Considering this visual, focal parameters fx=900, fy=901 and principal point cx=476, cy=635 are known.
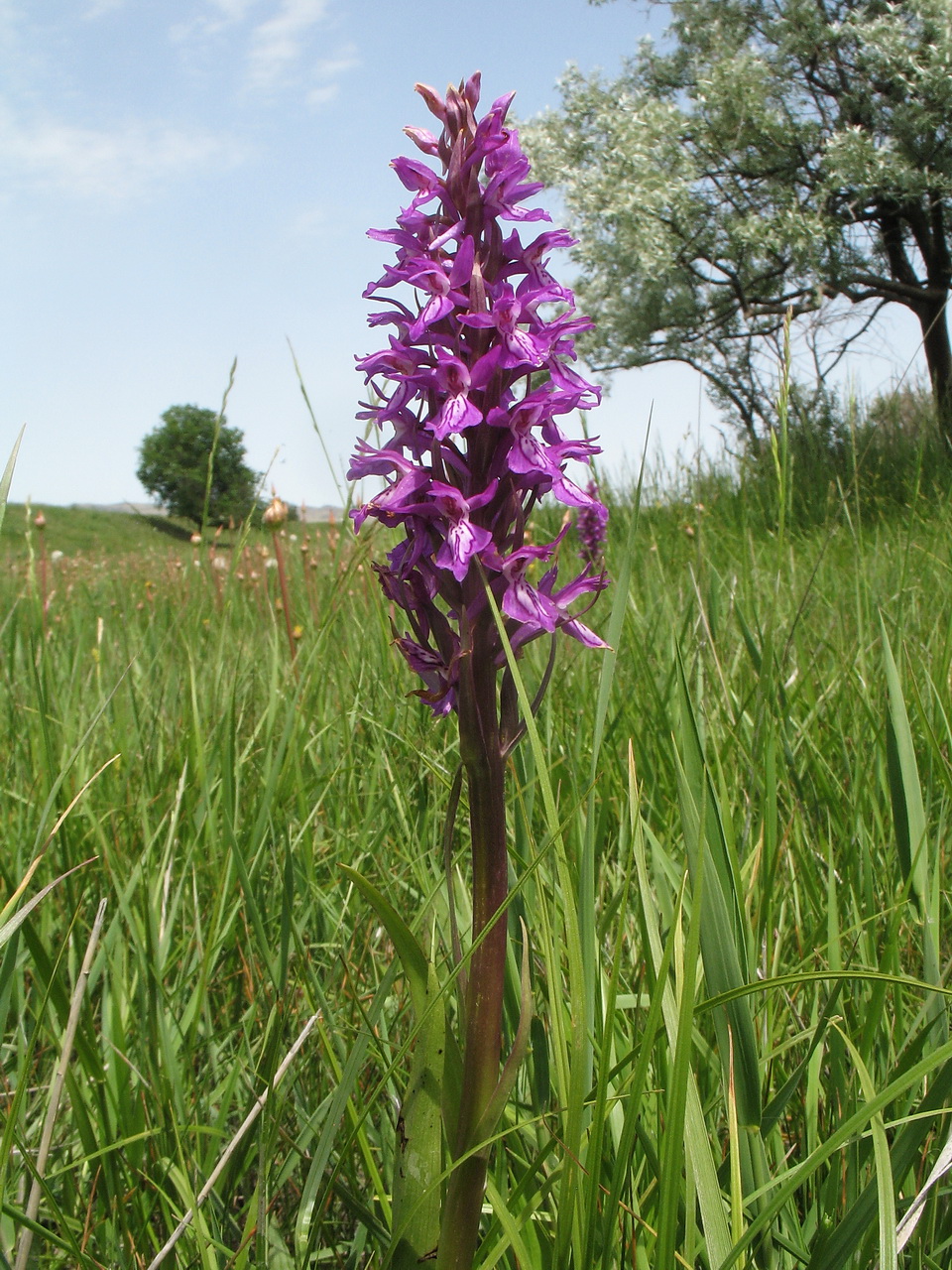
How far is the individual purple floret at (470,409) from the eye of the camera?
3.58 ft

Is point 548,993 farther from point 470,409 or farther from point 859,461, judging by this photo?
point 859,461

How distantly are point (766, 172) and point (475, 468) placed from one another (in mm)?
22440

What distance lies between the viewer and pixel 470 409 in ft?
3.53

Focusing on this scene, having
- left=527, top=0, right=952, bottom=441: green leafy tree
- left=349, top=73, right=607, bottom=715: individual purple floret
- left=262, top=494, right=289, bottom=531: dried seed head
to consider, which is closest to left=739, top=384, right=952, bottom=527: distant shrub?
left=527, top=0, right=952, bottom=441: green leafy tree

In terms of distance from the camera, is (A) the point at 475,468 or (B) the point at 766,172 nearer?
(A) the point at 475,468

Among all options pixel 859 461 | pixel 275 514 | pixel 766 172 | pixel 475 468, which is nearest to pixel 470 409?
pixel 475 468

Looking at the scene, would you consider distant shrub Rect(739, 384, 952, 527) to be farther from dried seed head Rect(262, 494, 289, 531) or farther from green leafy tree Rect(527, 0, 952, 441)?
dried seed head Rect(262, 494, 289, 531)

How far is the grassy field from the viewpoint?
97 centimetres

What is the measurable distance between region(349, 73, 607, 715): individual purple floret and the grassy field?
0.16m

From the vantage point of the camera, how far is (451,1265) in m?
0.95

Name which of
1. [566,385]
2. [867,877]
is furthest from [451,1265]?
[566,385]

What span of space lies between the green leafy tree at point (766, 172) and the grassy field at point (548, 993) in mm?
16043

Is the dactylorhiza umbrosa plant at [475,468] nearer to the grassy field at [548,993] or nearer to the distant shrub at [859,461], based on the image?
the grassy field at [548,993]

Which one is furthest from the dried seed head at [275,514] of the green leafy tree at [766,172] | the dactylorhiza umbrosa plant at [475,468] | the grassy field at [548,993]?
the green leafy tree at [766,172]
